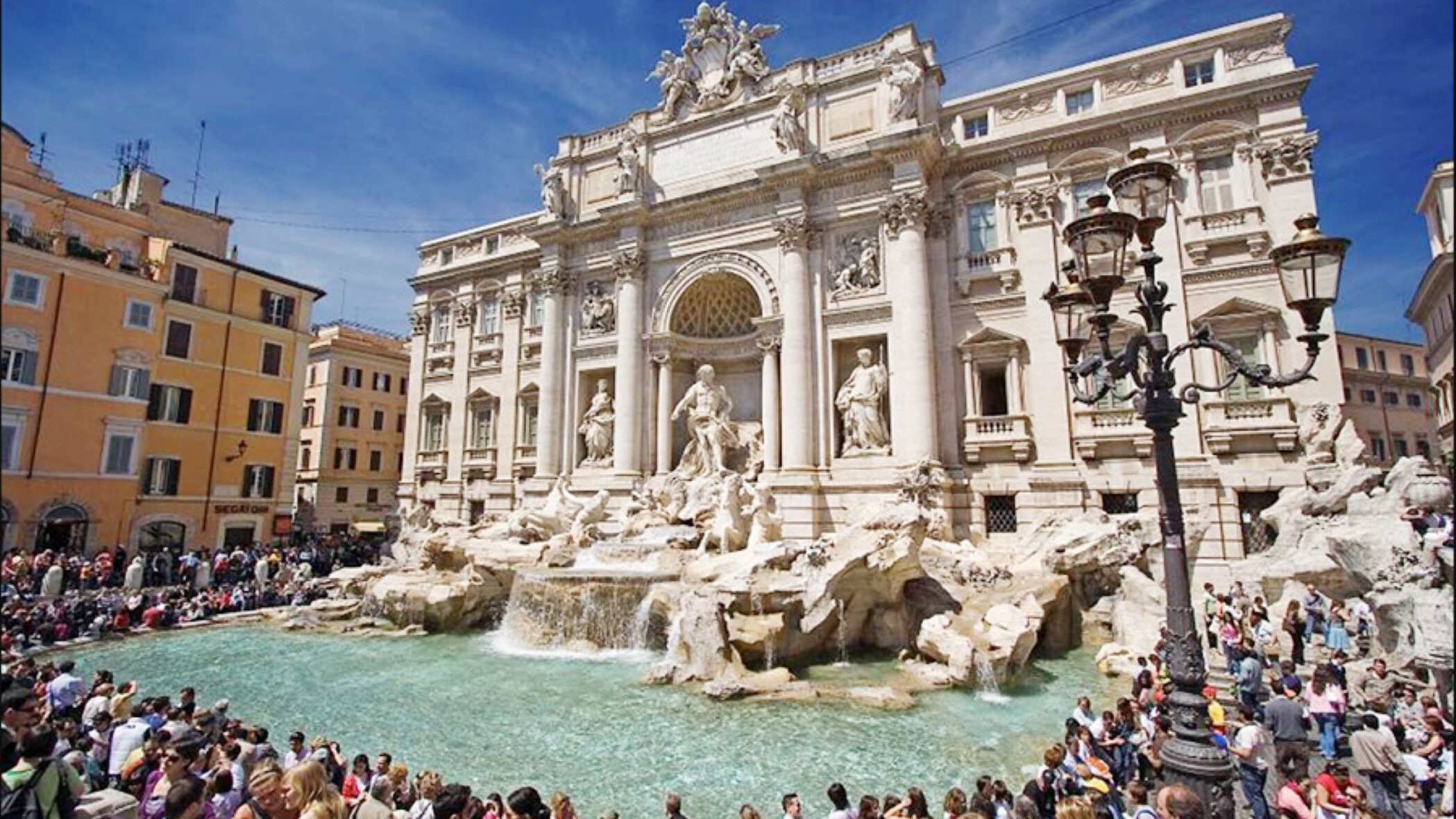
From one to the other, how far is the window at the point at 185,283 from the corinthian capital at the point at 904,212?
21.2 meters

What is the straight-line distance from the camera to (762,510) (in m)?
15.9

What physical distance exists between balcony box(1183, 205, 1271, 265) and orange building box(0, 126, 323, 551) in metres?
19.7

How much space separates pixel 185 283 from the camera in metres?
21.9

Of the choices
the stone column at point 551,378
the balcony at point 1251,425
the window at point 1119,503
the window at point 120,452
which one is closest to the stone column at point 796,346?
the window at point 1119,503

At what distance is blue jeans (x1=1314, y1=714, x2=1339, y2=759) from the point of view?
685 cm

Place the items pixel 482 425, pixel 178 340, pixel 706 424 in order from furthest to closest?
pixel 482 425
pixel 178 340
pixel 706 424

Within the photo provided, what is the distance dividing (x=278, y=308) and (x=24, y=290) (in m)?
24.5

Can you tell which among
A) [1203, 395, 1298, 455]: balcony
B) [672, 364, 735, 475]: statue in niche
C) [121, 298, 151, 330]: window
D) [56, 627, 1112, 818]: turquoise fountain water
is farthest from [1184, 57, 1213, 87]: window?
[121, 298, 151, 330]: window

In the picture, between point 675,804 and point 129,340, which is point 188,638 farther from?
point 675,804

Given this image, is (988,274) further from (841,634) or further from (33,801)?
(33,801)

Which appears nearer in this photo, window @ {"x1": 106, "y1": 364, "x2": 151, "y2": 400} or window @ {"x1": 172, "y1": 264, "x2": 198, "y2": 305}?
window @ {"x1": 106, "y1": 364, "x2": 151, "y2": 400}

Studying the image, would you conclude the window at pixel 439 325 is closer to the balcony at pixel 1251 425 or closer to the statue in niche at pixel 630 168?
the statue in niche at pixel 630 168

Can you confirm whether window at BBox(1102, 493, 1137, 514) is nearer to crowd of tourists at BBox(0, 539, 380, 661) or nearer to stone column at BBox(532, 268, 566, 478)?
stone column at BBox(532, 268, 566, 478)

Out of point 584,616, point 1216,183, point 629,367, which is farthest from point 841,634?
point 1216,183
